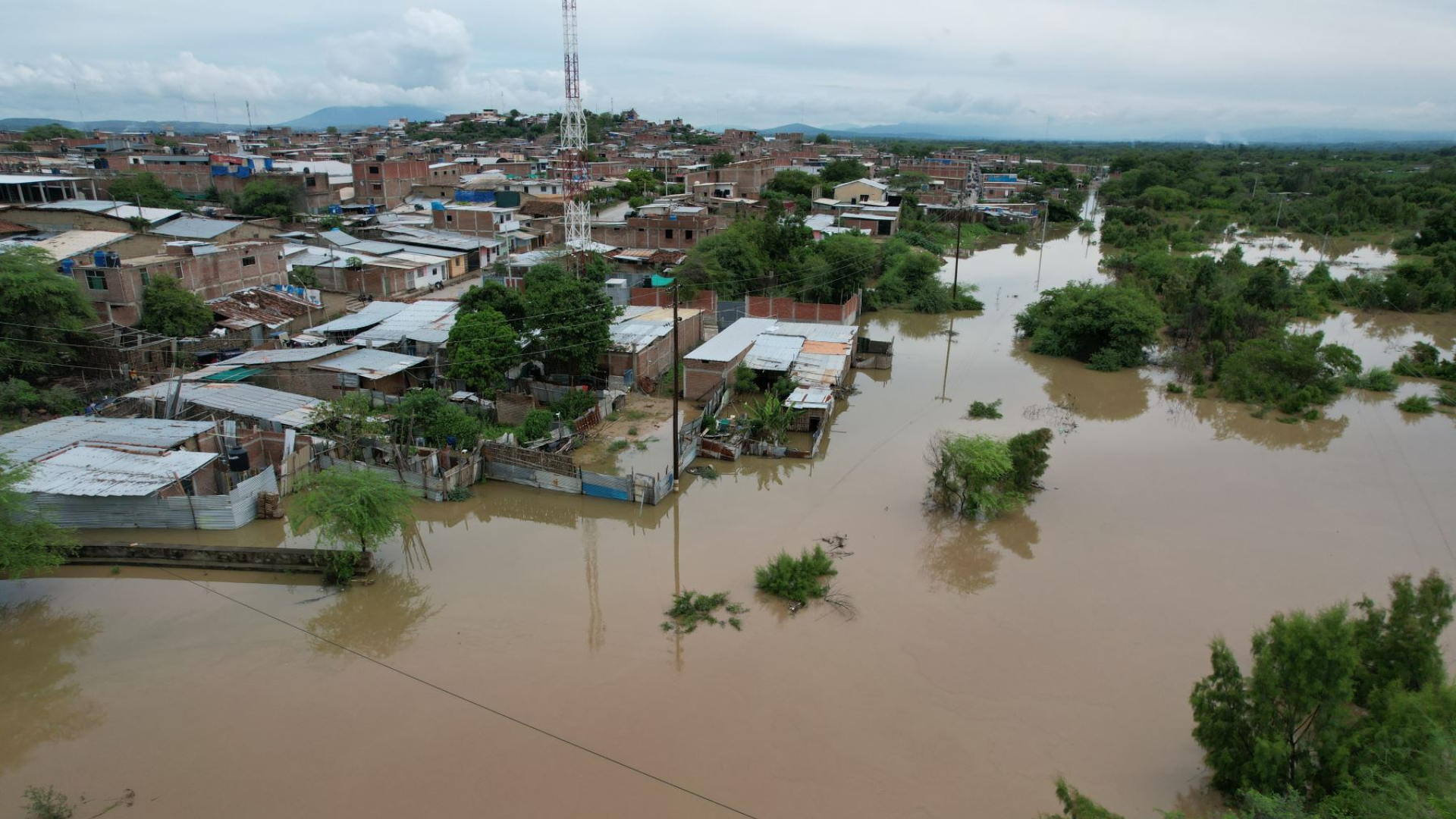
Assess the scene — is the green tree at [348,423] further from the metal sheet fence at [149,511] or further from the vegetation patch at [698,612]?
the vegetation patch at [698,612]

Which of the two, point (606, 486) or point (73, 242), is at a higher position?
point (73, 242)

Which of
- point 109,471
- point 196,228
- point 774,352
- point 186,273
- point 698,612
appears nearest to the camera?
point 698,612

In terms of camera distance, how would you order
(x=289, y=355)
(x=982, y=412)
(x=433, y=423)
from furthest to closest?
(x=982, y=412) < (x=289, y=355) < (x=433, y=423)

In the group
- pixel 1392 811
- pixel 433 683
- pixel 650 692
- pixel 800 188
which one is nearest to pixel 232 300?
pixel 433 683

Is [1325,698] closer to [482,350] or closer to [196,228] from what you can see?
[482,350]

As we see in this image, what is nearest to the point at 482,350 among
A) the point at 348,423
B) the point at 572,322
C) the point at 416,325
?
the point at 572,322

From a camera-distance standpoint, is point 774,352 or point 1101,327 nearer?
point 774,352
